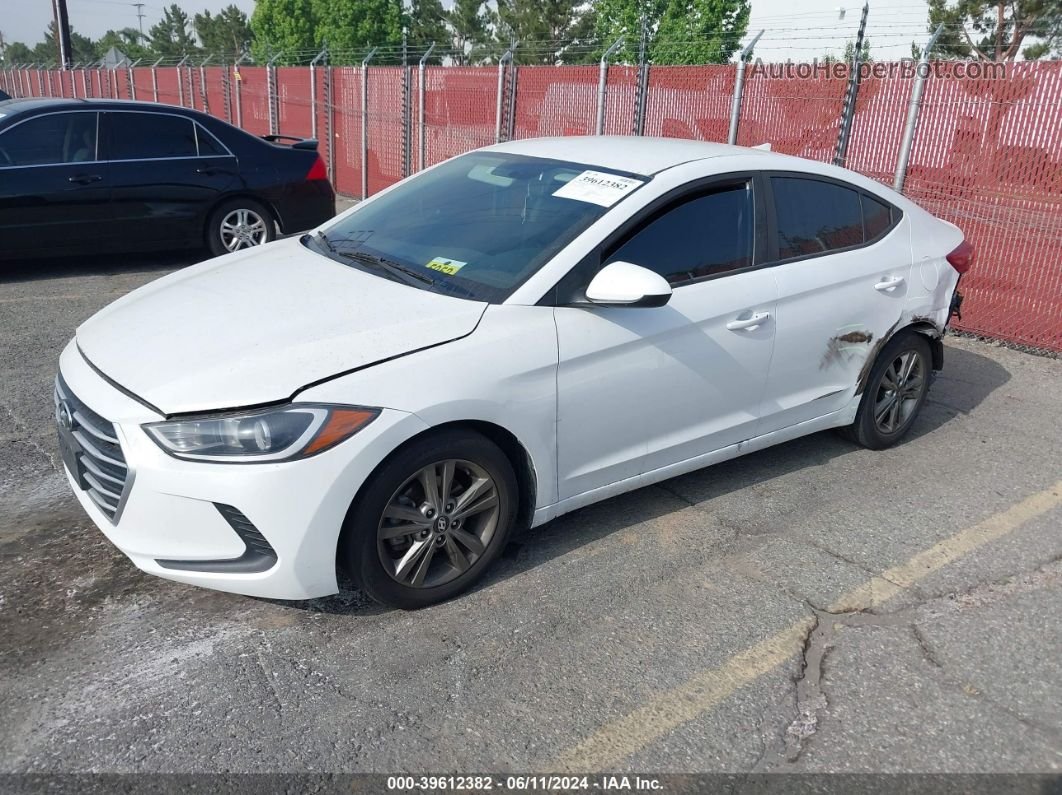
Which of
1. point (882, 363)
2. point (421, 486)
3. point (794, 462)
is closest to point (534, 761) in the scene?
point (421, 486)

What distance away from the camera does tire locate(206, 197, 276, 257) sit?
28.6ft

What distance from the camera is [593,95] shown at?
1058 centimetres

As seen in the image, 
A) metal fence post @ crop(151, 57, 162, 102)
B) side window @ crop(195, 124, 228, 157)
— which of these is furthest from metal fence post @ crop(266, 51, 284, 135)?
side window @ crop(195, 124, 228, 157)

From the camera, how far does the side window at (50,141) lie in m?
7.75

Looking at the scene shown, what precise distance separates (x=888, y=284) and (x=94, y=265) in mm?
7425

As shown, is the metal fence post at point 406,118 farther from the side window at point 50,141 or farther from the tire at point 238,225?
the side window at point 50,141

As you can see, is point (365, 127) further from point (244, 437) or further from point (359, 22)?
point (359, 22)

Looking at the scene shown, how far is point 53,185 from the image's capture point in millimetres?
7824

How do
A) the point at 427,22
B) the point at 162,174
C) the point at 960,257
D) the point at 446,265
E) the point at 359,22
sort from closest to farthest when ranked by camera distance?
the point at 446,265 → the point at 960,257 → the point at 162,174 → the point at 359,22 → the point at 427,22

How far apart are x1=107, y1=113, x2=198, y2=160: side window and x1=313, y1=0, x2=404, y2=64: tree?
55.6m

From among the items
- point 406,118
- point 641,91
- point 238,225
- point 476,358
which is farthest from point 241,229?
point 476,358

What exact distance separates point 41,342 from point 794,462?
5.03m

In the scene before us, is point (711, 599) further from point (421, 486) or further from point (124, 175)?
point (124, 175)

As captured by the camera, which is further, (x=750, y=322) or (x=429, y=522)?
(x=750, y=322)
